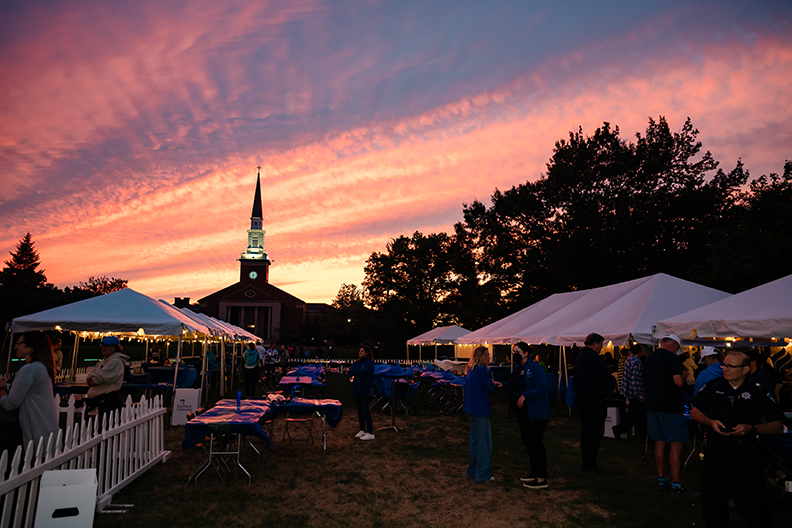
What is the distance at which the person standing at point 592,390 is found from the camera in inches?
268

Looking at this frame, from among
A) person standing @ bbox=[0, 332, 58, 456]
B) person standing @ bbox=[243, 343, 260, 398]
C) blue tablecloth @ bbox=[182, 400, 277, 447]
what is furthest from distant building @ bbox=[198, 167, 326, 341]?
person standing @ bbox=[0, 332, 58, 456]

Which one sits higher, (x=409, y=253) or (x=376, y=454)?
(x=409, y=253)

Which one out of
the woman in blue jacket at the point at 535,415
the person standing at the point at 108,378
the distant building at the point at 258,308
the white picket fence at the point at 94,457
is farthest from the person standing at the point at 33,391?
the distant building at the point at 258,308

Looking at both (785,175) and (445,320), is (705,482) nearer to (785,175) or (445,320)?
(785,175)

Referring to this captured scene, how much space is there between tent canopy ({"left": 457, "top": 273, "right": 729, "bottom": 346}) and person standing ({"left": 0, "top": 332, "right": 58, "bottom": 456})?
974cm

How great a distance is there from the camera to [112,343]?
686 centimetres

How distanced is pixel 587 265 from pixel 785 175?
998 centimetres

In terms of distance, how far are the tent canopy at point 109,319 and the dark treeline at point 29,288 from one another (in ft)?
95.9

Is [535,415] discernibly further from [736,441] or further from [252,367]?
[252,367]

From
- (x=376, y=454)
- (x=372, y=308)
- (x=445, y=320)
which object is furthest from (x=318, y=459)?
(x=372, y=308)

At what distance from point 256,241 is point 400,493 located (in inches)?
3052

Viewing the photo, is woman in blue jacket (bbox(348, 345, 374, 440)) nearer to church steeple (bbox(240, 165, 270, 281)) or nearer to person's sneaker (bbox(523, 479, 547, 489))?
person's sneaker (bbox(523, 479, 547, 489))

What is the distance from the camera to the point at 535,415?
20.1 ft

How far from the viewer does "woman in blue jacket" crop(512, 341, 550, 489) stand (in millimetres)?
6121
